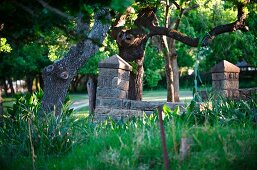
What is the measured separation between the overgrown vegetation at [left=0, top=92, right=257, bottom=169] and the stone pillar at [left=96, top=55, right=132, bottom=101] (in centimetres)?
378

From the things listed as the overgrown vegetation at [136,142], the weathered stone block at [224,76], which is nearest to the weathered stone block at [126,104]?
the weathered stone block at [224,76]

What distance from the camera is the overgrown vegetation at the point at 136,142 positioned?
516 cm

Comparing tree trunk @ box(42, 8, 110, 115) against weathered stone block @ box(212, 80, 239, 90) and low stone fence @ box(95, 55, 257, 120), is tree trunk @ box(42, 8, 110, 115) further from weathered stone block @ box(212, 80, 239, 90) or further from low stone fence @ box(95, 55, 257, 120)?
weathered stone block @ box(212, 80, 239, 90)

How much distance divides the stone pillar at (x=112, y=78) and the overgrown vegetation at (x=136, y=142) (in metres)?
3.78

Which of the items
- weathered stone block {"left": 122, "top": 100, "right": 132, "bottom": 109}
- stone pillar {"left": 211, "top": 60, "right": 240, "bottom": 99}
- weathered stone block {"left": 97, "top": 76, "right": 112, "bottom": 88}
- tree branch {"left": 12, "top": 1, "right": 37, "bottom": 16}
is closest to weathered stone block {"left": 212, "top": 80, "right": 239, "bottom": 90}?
stone pillar {"left": 211, "top": 60, "right": 240, "bottom": 99}

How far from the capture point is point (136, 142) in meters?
5.62

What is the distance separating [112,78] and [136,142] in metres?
6.46

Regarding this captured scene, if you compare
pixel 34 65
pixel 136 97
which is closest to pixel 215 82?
pixel 136 97

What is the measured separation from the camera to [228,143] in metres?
5.37

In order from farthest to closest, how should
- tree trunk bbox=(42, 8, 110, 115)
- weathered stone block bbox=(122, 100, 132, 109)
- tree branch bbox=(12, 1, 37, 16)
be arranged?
weathered stone block bbox=(122, 100, 132, 109), tree trunk bbox=(42, 8, 110, 115), tree branch bbox=(12, 1, 37, 16)

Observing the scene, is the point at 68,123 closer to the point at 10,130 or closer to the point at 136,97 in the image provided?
the point at 10,130

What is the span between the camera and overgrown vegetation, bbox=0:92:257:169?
5.16 m

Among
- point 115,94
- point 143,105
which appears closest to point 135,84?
point 143,105

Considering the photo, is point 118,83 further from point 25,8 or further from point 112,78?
point 25,8
